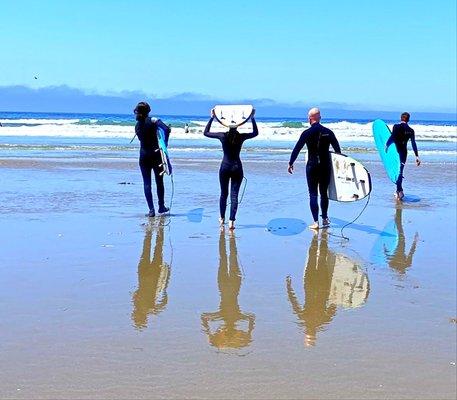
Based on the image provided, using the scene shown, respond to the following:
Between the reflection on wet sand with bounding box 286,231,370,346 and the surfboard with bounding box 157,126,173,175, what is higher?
the surfboard with bounding box 157,126,173,175

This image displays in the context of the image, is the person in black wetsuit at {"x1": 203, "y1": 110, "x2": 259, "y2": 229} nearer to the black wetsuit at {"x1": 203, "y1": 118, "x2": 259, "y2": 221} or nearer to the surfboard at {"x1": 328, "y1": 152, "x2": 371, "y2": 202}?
the black wetsuit at {"x1": 203, "y1": 118, "x2": 259, "y2": 221}

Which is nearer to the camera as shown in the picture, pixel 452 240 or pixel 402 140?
pixel 452 240

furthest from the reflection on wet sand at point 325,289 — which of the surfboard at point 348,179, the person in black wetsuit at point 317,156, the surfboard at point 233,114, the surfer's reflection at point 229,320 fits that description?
the surfboard at point 233,114

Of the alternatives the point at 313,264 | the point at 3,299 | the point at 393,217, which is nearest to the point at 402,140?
the point at 393,217

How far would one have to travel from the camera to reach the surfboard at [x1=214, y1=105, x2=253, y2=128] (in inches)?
319

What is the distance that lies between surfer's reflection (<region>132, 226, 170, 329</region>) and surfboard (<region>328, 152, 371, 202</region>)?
8.62 feet

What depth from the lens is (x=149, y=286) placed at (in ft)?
17.3

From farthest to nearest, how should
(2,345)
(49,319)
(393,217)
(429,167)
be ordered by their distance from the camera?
(429,167)
(393,217)
(49,319)
(2,345)

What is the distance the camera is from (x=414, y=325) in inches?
172

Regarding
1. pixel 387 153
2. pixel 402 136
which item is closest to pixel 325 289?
pixel 402 136

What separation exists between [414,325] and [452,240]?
3.46 m

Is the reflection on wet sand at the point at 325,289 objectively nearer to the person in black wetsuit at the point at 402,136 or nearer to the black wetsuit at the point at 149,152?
the black wetsuit at the point at 149,152

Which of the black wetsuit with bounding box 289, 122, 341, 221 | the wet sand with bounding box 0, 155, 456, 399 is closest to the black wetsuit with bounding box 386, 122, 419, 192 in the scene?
the wet sand with bounding box 0, 155, 456, 399

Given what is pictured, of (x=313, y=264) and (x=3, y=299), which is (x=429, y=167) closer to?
(x=313, y=264)
